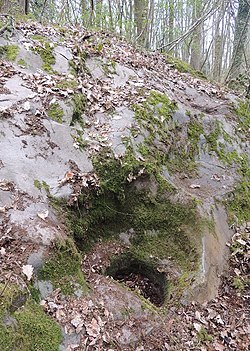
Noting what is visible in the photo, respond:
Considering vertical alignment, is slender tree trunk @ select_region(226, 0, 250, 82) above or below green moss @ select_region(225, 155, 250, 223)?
above

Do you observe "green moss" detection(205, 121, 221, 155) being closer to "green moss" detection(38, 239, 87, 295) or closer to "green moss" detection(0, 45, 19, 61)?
"green moss" detection(38, 239, 87, 295)

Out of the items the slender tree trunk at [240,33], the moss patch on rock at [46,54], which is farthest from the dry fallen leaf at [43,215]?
the slender tree trunk at [240,33]

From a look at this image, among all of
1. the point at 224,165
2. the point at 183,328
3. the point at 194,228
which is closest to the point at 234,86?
the point at 224,165

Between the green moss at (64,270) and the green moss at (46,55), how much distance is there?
3963 millimetres

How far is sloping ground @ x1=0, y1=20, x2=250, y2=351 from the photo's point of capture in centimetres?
348

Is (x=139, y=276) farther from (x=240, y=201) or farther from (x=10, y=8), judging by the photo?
(x=10, y=8)

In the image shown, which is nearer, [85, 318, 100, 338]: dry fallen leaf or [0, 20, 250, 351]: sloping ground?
[85, 318, 100, 338]: dry fallen leaf

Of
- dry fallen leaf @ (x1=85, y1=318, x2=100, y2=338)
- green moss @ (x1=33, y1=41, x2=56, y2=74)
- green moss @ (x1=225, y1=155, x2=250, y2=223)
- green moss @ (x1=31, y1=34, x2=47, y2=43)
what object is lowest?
dry fallen leaf @ (x1=85, y1=318, x2=100, y2=338)

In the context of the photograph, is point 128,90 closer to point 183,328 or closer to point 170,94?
point 170,94

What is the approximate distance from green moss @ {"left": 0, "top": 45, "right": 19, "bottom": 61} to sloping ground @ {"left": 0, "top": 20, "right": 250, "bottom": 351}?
0.10 ft

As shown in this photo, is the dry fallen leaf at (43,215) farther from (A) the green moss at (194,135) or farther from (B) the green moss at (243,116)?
(B) the green moss at (243,116)

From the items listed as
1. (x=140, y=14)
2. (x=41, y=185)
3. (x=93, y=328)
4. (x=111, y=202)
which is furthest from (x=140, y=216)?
(x=140, y=14)

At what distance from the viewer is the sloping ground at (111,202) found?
3.48 metres

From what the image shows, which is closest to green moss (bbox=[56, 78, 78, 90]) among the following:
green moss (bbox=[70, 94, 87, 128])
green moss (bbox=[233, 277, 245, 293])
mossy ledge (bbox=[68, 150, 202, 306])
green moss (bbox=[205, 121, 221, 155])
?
green moss (bbox=[70, 94, 87, 128])
